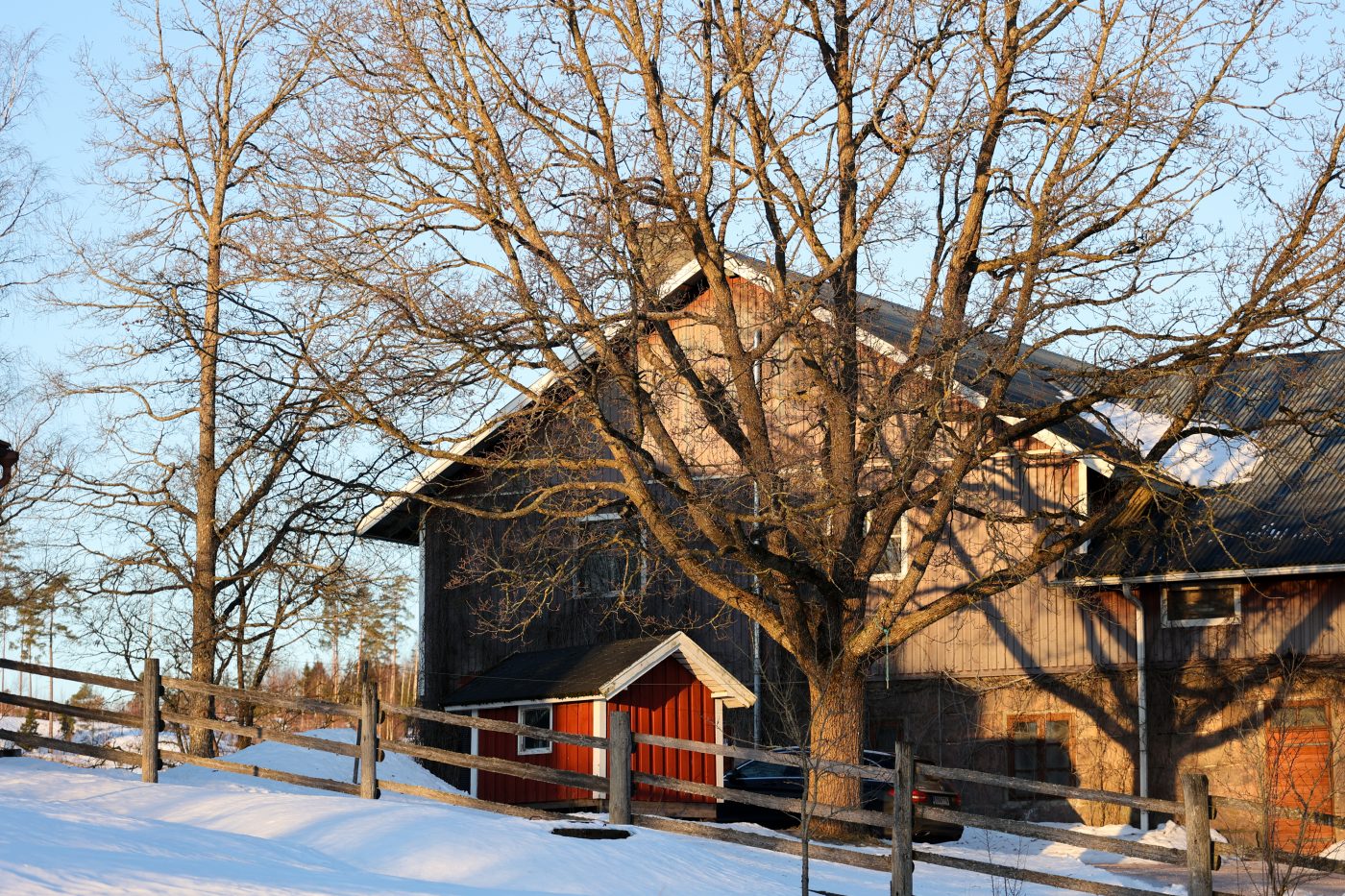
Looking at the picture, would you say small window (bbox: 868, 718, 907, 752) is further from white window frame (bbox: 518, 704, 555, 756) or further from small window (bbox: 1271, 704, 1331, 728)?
small window (bbox: 1271, 704, 1331, 728)

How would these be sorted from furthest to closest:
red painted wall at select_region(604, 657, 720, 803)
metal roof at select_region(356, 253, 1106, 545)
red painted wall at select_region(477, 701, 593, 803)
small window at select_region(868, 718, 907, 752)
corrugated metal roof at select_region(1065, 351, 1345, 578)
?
1. small window at select_region(868, 718, 907, 752)
2. red painted wall at select_region(477, 701, 593, 803)
3. red painted wall at select_region(604, 657, 720, 803)
4. corrugated metal roof at select_region(1065, 351, 1345, 578)
5. metal roof at select_region(356, 253, 1106, 545)

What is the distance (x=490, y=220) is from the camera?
61.6ft

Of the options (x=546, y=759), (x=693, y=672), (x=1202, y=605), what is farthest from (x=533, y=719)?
Answer: (x=1202, y=605)

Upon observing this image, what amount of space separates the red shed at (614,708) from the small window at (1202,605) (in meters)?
6.90

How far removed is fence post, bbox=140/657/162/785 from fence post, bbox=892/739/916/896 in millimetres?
9065

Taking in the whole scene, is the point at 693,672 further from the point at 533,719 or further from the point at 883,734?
the point at 883,734

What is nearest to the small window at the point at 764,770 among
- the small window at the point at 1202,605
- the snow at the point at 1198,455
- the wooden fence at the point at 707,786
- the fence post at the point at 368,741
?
the wooden fence at the point at 707,786

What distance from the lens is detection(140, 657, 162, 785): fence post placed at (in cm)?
1834

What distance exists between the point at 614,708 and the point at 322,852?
1071 centimetres

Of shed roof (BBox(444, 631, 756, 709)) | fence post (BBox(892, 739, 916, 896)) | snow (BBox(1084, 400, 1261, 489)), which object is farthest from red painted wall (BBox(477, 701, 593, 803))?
snow (BBox(1084, 400, 1261, 489))

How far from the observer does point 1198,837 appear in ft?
49.0

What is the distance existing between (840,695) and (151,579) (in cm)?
1827

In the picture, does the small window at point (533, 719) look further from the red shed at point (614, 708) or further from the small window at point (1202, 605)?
the small window at point (1202, 605)

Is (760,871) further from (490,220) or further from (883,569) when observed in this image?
(883,569)
